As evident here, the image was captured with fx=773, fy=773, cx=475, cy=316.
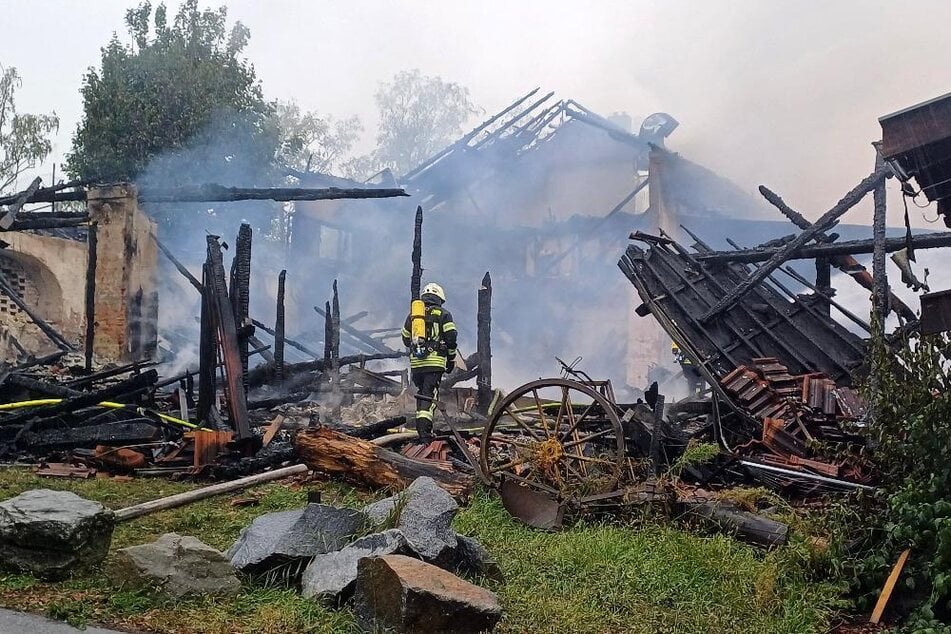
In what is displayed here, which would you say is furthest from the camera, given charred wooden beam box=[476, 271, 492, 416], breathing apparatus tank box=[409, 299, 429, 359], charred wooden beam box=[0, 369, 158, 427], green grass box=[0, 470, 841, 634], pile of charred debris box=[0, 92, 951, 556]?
charred wooden beam box=[476, 271, 492, 416]

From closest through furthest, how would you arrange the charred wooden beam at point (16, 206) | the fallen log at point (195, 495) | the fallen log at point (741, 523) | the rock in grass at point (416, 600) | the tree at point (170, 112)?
the rock in grass at point (416, 600) < the fallen log at point (741, 523) < the fallen log at point (195, 495) < the charred wooden beam at point (16, 206) < the tree at point (170, 112)

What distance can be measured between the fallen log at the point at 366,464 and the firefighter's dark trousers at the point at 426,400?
115 cm

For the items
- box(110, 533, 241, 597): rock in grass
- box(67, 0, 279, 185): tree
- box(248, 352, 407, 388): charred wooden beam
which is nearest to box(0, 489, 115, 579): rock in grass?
box(110, 533, 241, 597): rock in grass

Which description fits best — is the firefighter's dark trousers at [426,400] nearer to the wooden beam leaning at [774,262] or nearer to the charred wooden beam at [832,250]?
the wooden beam leaning at [774,262]

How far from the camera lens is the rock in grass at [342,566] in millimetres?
4086

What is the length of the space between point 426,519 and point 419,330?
5.00 meters

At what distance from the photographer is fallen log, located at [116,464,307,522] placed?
5.66 m

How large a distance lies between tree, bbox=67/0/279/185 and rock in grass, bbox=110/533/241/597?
69.3ft

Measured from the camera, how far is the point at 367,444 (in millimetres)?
7293

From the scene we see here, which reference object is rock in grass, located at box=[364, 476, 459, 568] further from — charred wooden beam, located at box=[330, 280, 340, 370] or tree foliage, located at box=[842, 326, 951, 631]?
charred wooden beam, located at box=[330, 280, 340, 370]

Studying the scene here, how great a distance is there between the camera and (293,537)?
4508 millimetres

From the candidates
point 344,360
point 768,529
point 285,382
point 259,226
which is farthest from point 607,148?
point 768,529

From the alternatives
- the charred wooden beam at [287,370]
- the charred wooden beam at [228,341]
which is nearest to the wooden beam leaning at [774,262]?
the charred wooden beam at [228,341]

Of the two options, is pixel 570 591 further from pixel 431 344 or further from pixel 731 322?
pixel 731 322
